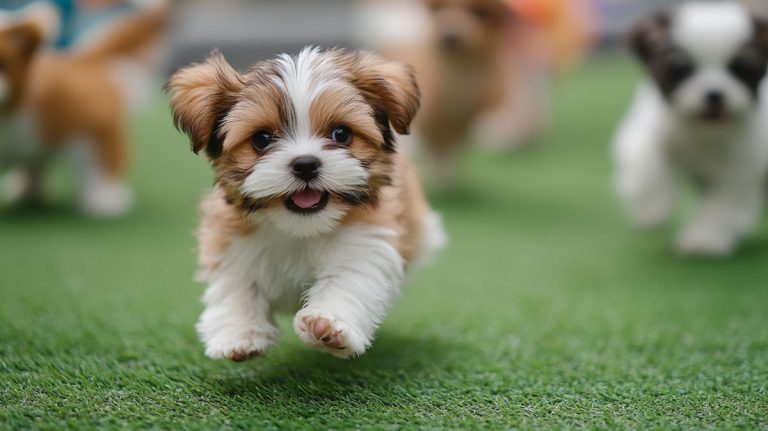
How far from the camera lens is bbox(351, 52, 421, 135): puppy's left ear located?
243 centimetres

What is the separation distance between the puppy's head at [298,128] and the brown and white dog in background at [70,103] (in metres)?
2.41

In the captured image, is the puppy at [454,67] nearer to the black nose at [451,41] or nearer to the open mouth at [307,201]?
the black nose at [451,41]

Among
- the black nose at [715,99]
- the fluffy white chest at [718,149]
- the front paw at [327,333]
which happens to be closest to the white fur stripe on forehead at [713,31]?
the black nose at [715,99]

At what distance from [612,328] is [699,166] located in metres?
1.71

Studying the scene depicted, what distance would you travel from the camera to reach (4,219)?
16.2ft

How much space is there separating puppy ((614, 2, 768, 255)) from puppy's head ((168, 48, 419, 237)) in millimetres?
2151

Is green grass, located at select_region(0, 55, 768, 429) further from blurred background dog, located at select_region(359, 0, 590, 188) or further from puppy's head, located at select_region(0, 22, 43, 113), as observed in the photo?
blurred background dog, located at select_region(359, 0, 590, 188)

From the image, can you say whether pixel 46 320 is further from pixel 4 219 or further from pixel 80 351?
pixel 4 219

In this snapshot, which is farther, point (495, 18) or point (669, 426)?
point (495, 18)

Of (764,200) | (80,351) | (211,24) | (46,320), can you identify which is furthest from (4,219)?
(211,24)

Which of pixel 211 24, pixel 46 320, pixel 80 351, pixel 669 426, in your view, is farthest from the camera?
pixel 211 24

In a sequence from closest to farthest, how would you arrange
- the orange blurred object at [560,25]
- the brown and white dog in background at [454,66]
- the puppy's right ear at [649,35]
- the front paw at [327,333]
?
the front paw at [327,333] → the puppy's right ear at [649,35] → the brown and white dog in background at [454,66] → the orange blurred object at [560,25]

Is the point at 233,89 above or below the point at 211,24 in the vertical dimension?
below

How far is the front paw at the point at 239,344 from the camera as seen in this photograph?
7.65 ft
